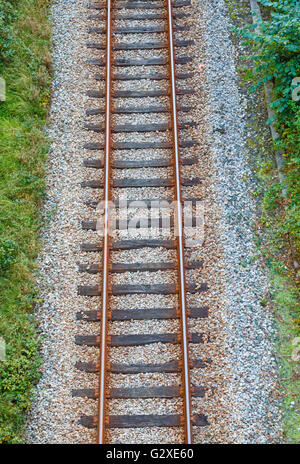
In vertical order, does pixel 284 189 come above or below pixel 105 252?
above

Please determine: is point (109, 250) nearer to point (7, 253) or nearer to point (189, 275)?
point (189, 275)

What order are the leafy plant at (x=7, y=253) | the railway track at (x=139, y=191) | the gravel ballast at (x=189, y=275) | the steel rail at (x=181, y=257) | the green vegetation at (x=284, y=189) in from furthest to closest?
the leafy plant at (x=7, y=253)
the green vegetation at (x=284, y=189)
the railway track at (x=139, y=191)
the gravel ballast at (x=189, y=275)
the steel rail at (x=181, y=257)

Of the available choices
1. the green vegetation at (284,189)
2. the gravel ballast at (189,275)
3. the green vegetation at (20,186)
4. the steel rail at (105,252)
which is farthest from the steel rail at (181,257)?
the green vegetation at (20,186)

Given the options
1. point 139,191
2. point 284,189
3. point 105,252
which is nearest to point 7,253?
point 105,252

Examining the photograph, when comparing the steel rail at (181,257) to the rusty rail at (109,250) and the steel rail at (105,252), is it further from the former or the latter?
the steel rail at (105,252)

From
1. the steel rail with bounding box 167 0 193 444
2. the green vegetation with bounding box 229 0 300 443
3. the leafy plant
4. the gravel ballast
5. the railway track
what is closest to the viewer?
the steel rail with bounding box 167 0 193 444

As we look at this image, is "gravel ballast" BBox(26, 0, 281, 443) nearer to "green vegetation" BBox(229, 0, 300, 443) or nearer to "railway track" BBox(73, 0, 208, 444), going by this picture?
"railway track" BBox(73, 0, 208, 444)

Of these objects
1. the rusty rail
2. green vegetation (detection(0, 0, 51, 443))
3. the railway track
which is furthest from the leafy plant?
the rusty rail
